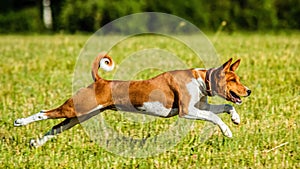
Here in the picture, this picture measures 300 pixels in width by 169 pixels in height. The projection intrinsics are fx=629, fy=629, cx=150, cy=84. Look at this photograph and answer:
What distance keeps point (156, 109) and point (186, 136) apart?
0.67 metres

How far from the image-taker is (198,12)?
23.4 meters

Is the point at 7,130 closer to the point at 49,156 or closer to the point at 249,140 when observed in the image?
the point at 49,156

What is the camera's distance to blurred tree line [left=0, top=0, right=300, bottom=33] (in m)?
23.1

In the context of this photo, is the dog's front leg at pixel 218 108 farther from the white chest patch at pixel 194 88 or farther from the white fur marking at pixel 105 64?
the white fur marking at pixel 105 64

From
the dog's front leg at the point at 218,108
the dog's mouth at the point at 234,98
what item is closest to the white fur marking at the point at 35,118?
the dog's front leg at the point at 218,108

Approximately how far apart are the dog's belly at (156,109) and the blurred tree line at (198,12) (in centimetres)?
1632

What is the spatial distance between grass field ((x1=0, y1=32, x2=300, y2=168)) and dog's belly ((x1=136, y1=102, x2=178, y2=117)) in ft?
1.10

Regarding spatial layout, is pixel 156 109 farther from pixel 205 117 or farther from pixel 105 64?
pixel 105 64

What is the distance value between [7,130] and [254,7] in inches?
707

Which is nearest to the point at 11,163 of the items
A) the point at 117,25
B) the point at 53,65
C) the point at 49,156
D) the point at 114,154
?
the point at 49,156

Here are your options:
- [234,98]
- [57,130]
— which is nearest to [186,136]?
[234,98]

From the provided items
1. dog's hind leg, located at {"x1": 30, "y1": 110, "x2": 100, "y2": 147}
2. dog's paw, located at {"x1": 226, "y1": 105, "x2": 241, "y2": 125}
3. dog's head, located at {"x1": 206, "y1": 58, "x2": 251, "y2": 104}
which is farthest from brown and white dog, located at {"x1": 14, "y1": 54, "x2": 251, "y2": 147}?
dog's hind leg, located at {"x1": 30, "y1": 110, "x2": 100, "y2": 147}

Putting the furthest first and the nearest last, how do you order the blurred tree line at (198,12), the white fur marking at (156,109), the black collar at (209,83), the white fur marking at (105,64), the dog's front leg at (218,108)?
1. the blurred tree line at (198,12)
2. the white fur marking at (105,64)
3. the dog's front leg at (218,108)
4. the white fur marking at (156,109)
5. the black collar at (209,83)

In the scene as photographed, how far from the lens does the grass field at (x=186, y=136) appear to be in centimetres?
520
